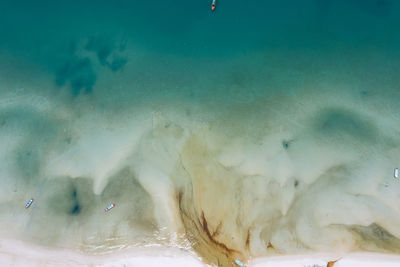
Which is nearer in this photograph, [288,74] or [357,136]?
[357,136]

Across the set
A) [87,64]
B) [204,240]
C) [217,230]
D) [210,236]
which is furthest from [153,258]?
[87,64]

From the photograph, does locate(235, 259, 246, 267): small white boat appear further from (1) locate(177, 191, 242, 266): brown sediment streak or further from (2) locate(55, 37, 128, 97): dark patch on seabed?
(2) locate(55, 37, 128, 97): dark patch on seabed

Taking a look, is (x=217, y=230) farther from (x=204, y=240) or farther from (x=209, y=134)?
(x=209, y=134)

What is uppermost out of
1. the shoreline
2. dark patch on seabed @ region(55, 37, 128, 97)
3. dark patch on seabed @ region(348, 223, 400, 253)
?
dark patch on seabed @ region(55, 37, 128, 97)

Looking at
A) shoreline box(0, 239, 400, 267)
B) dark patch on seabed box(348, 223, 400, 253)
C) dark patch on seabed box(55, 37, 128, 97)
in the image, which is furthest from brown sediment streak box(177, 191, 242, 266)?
dark patch on seabed box(55, 37, 128, 97)

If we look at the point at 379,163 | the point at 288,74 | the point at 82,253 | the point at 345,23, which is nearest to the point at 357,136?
the point at 379,163

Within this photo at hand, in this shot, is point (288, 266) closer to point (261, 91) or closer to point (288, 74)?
point (261, 91)
